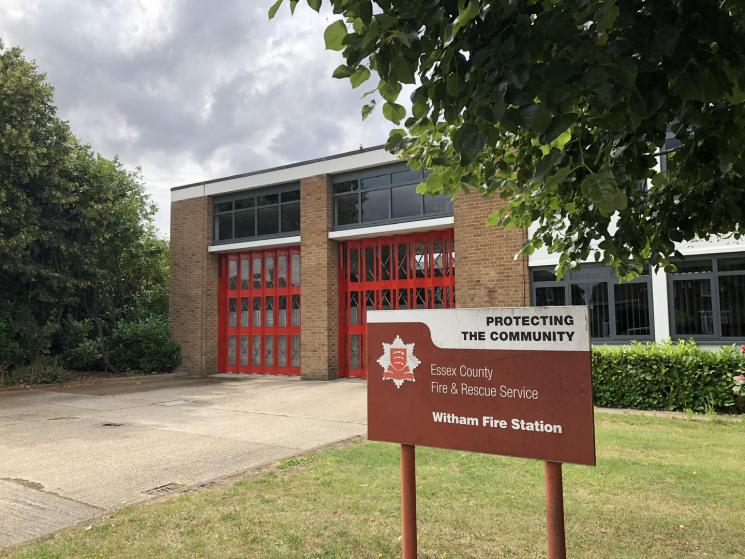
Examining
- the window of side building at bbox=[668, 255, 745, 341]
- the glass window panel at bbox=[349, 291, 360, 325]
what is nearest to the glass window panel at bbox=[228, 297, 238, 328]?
the glass window panel at bbox=[349, 291, 360, 325]

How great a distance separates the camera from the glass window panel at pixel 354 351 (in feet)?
49.4

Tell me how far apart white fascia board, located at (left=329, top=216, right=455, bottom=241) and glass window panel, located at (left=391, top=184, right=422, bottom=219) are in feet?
1.14

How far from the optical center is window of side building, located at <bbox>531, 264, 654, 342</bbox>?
1100 centimetres

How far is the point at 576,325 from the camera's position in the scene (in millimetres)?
2785

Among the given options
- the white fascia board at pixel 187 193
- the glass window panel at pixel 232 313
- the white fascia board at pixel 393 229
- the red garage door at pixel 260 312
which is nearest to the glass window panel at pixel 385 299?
the white fascia board at pixel 393 229

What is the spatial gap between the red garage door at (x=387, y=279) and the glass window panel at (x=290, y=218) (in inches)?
65.6

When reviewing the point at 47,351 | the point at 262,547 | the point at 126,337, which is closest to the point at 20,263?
the point at 47,351

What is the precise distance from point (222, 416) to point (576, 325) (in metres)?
8.05

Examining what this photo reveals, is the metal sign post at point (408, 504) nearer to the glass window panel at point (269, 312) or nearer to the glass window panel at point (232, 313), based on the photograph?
the glass window panel at point (269, 312)

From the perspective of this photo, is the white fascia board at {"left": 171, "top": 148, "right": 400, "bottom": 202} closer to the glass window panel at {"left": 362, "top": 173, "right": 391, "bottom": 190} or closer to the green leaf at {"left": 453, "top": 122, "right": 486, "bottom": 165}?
the glass window panel at {"left": 362, "top": 173, "right": 391, "bottom": 190}

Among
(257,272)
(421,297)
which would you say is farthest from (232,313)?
(421,297)

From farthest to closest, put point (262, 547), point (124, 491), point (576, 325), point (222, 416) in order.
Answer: point (222, 416)
point (124, 491)
point (262, 547)
point (576, 325)

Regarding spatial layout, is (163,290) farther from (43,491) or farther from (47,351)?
(43,491)

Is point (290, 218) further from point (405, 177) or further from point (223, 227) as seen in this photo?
point (405, 177)
